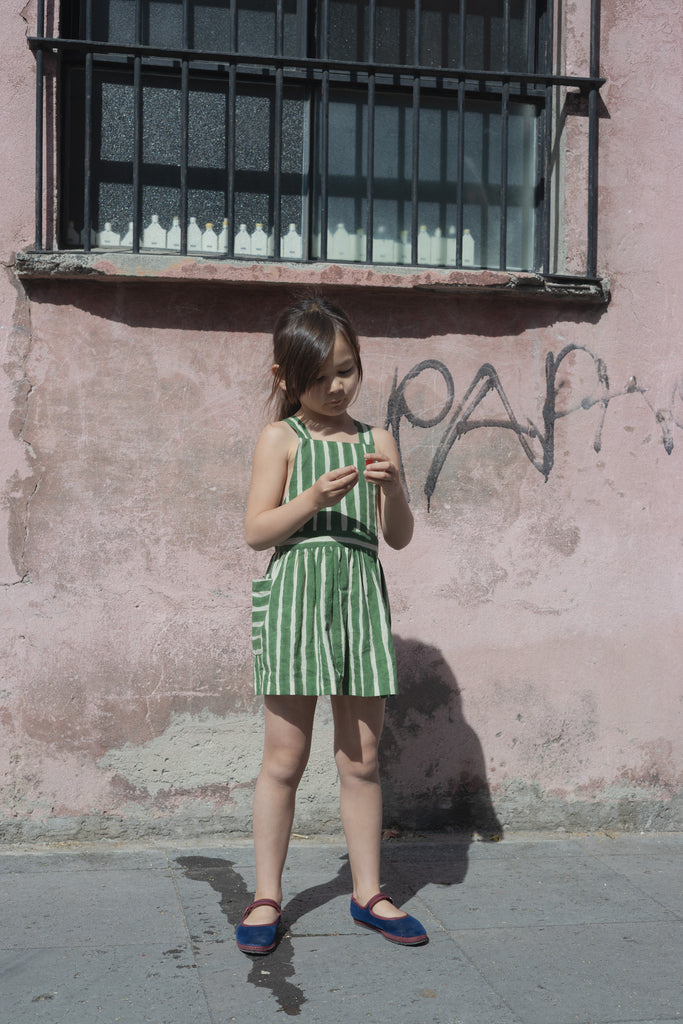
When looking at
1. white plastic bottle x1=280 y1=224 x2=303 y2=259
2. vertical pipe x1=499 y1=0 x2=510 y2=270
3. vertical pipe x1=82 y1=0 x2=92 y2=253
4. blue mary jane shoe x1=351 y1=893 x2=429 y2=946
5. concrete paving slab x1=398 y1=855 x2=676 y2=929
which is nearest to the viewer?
blue mary jane shoe x1=351 y1=893 x2=429 y2=946

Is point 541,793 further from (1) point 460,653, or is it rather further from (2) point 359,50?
(2) point 359,50

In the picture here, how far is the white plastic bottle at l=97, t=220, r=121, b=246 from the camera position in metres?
3.79

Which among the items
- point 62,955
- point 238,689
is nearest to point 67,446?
point 238,689

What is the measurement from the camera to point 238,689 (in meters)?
3.64

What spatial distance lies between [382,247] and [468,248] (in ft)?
1.12

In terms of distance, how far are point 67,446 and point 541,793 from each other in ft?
7.00

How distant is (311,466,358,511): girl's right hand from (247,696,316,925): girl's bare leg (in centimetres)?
59

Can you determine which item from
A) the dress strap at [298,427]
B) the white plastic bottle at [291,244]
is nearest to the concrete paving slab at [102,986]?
the dress strap at [298,427]

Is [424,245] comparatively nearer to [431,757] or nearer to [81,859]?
[431,757]

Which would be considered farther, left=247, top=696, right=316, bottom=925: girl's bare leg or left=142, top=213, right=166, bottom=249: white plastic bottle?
left=142, top=213, right=166, bottom=249: white plastic bottle

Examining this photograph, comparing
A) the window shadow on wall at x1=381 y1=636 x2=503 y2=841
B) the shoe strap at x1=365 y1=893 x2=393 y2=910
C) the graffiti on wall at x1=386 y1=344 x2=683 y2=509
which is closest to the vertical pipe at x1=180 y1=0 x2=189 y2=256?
the graffiti on wall at x1=386 y1=344 x2=683 y2=509

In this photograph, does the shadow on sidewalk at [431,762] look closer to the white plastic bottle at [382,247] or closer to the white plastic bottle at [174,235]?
the white plastic bottle at [382,247]

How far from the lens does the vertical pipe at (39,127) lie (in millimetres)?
3461

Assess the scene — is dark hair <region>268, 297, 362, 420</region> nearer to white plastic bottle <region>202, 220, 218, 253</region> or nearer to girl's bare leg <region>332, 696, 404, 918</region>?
girl's bare leg <region>332, 696, 404, 918</region>
